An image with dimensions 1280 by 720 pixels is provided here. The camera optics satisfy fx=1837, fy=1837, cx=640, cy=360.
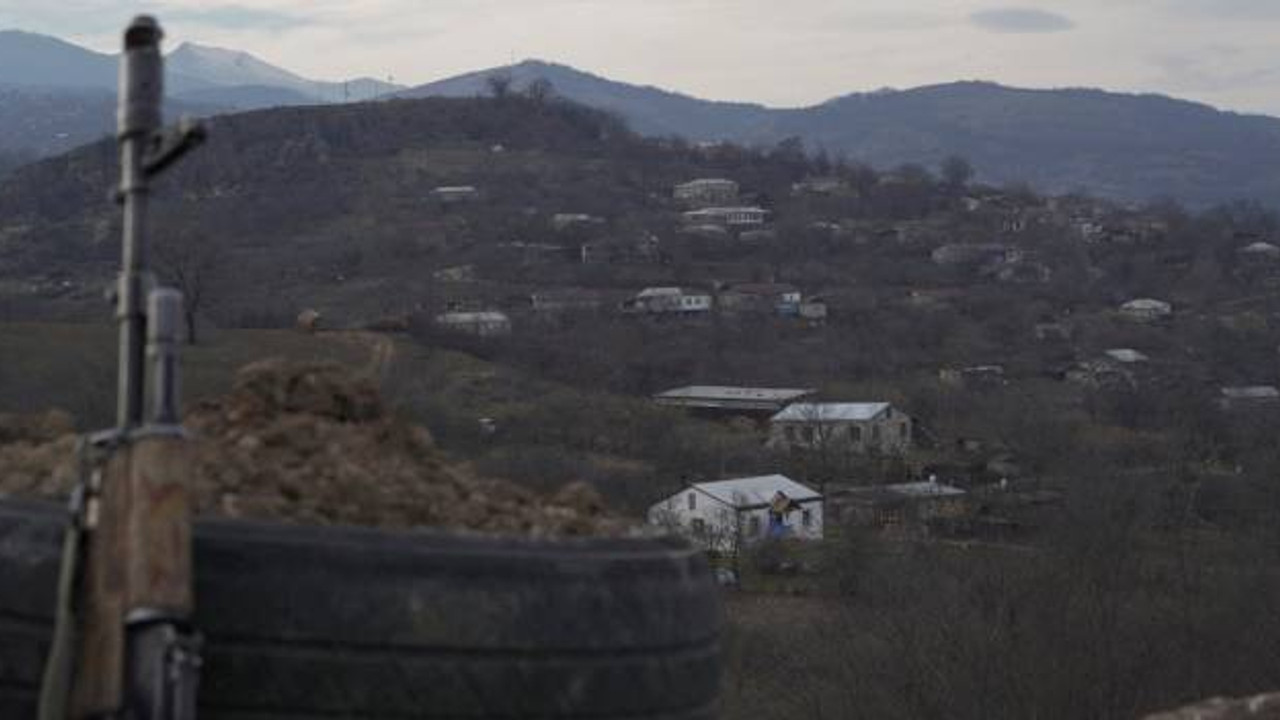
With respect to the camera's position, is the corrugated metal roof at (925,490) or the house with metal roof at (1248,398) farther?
the house with metal roof at (1248,398)

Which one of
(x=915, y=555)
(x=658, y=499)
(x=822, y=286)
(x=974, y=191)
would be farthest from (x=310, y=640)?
(x=974, y=191)

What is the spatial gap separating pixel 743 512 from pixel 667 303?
29.4 meters

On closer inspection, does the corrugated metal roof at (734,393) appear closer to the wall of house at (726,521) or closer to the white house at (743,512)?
the white house at (743,512)

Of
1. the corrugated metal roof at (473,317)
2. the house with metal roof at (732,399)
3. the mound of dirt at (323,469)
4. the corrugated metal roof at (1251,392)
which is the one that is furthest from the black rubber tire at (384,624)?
the corrugated metal roof at (473,317)

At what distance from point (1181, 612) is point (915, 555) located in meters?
3.88

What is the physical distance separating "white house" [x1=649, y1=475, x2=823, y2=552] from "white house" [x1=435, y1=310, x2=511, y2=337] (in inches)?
623

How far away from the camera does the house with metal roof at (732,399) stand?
4178cm

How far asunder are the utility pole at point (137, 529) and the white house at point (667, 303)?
5286 centimetres

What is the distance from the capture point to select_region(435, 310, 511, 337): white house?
45.6m

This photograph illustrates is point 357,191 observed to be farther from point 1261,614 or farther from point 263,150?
point 1261,614

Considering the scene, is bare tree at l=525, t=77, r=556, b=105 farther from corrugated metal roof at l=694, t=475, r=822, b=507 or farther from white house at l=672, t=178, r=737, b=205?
corrugated metal roof at l=694, t=475, r=822, b=507

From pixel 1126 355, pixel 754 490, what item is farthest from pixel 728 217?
pixel 754 490

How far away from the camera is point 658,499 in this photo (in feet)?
90.1

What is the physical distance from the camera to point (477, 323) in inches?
1874
